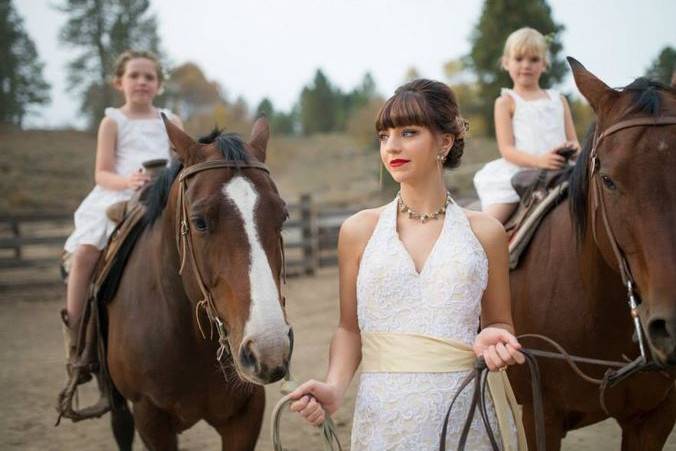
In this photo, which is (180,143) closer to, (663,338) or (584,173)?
(584,173)

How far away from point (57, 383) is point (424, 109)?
19.4 ft

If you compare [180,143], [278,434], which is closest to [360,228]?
[278,434]

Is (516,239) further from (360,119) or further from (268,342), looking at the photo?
(360,119)

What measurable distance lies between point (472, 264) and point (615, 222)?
2.08 feet

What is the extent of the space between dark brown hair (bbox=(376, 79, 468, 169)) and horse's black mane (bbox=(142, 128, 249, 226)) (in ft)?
2.60

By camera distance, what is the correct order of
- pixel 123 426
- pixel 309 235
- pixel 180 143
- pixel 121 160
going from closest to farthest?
pixel 180 143 → pixel 123 426 → pixel 121 160 → pixel 309 235

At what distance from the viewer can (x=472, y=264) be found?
1735mm

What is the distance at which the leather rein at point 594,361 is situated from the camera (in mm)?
1619

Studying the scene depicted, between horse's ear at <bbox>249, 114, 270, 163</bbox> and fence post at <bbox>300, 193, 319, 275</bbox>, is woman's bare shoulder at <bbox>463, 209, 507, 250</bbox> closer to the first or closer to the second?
horse's ear at <bbox>249, 114, 270, 163</bbox>

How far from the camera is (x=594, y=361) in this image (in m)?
1.79

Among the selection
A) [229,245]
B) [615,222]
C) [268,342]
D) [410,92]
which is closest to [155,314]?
[229,245]

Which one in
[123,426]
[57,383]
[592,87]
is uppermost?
[592,87]

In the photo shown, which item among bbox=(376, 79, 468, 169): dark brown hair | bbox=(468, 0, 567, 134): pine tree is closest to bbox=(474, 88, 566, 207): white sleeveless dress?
bbox=(376, 79, 468, 169): dark brown hair

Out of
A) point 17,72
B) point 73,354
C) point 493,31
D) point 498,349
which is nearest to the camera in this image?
point 498,349
